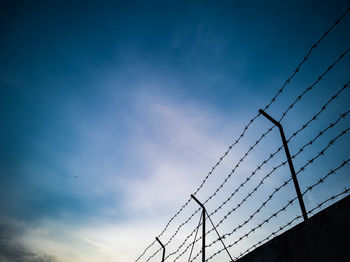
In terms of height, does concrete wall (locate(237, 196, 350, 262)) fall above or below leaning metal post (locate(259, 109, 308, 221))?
below

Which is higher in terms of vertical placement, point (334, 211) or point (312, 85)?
point (312, 85)

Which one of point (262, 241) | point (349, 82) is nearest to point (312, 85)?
point (349, 82)

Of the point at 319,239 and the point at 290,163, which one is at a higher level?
the point at 290,163

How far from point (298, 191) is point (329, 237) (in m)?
0.62

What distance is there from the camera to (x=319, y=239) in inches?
75.5

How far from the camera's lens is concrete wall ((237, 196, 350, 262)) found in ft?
5.81

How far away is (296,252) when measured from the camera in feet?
6.87

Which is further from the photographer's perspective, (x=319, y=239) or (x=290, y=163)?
(x=290, y=163)

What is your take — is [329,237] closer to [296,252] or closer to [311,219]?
[311,219]

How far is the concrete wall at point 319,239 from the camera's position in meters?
1.77

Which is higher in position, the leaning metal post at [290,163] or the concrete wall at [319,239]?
the leaning metal post at [290,163]

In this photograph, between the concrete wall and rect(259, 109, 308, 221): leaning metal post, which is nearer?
the concrete wall

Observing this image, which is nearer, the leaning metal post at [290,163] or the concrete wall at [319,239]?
the concrete wall at [319,239]

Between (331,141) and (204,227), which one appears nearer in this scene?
(331,141)
